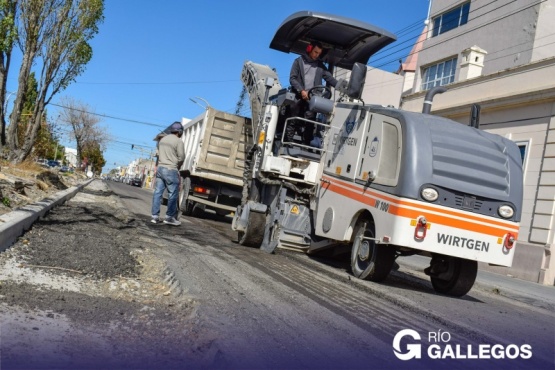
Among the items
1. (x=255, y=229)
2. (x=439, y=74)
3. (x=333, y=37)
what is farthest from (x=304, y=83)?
(x=439, y=74)

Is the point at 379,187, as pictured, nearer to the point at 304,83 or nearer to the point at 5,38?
the point at 304,83

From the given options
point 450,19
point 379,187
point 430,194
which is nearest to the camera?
point 430,194

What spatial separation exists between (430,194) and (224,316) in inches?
122

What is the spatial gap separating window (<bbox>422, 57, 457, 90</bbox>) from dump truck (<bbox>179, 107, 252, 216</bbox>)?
1082 cm

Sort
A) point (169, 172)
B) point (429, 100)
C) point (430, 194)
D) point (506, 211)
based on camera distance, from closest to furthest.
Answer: point (430, 194) < point (506, 211) < point (429, 100) < point (169, 172)

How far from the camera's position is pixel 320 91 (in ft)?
30.1

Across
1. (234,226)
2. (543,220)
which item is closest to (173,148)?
(234,226)

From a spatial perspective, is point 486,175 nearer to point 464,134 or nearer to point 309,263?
point 464,134

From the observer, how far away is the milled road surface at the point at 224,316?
3.29 meters

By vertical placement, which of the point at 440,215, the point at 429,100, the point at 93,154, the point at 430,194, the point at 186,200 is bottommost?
the point at 186,200

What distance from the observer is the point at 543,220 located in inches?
542

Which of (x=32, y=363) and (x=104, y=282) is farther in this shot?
(x=104, y=282)

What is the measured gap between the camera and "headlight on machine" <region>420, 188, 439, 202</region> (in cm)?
620

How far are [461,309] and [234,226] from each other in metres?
4.36
